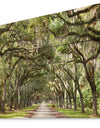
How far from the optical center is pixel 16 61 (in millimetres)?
8742

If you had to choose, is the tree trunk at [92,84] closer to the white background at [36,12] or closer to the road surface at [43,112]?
the white background at [36,12]

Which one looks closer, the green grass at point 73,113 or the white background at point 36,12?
the green grass at point 73,113

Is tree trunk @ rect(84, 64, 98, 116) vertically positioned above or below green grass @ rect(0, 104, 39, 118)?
above

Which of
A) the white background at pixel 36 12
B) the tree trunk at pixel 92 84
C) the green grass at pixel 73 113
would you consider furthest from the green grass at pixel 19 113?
the tree trunk at pixel 92 84

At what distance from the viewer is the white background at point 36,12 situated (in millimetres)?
7051

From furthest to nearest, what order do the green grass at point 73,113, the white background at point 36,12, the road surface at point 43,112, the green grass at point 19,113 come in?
the green grass at point 19,113
the road surface at point 43,112
the white background at point 36,12
the green grass at point 73,113

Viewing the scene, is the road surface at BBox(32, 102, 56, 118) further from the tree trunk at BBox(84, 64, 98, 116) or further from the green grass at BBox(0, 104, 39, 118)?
the tree trunk at BBox(84, 64, 98, 116)

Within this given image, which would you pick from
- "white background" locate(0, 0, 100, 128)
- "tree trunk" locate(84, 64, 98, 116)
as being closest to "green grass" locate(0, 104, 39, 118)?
"white background" locate(0, 0, 100, 128)

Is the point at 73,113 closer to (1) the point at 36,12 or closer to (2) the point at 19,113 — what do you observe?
(2) the point at 19,113

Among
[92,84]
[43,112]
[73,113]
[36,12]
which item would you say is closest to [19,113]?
[43,112]

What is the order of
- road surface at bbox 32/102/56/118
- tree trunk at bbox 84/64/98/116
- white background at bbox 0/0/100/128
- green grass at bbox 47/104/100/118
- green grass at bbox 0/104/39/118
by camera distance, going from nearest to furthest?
1. tree trunk at bbox 84/64/98/116
2. green grass at bbox 47/104/100/118
3. white background at bbox 0/0/100/128
4. road surface at bbox 32/102/56/118
5. green grass at bbox 0/104/39/118

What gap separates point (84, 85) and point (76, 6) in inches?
128

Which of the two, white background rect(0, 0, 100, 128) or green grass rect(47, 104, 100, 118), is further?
white background rect(0, 0, 100, 128)

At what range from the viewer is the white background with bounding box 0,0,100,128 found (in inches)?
278
